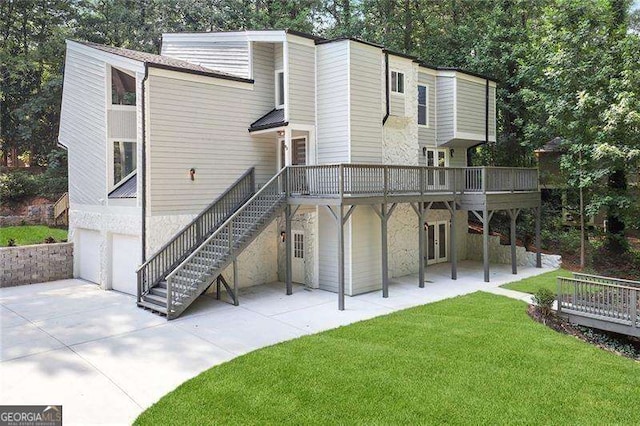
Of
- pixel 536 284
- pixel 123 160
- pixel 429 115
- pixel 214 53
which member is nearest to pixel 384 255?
pixel 536 284

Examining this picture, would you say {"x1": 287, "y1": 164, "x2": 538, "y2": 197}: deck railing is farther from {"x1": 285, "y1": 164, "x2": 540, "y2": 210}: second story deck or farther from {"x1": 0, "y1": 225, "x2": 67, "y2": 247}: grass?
{"x1": 0, "y1": 225, "x2": 67, "y2": 247}: grass

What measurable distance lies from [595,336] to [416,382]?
576cm

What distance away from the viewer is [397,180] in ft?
45.1

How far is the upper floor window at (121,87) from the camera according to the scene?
1420cm

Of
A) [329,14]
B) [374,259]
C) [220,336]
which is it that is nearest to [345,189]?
[374,259]

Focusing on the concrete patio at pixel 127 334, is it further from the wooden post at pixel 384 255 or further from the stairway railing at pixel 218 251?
the stairway railing at pixel 218 251

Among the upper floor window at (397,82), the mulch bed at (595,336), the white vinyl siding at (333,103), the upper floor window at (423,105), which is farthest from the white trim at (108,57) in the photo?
the mulch bed at (595,336)

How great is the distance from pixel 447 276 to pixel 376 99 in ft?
22.0

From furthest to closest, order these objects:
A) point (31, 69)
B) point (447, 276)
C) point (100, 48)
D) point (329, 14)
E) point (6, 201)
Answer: point (329, 14)
point (31, 69)
point (6, 201)
point (447, 276)
point (100, 48)

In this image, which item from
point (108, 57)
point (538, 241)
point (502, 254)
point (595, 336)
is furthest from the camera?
point (502, 254)

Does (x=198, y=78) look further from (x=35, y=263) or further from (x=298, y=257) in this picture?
(x=35, y=263)

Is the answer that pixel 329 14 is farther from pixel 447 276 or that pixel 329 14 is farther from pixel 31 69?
pixel 447 276

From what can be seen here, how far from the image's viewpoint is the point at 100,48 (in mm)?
14008

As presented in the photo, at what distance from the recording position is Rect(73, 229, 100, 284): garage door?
1507 centimetres
